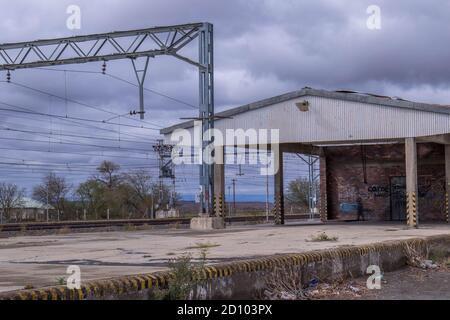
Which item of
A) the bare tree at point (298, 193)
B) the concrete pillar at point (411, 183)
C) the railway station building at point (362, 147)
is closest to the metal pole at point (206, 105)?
the railway station building at point (362, 147)

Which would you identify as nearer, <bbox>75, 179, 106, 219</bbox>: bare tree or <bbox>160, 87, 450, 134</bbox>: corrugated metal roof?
<bbox>160, 87, 450, 134</bbox>: corrugated metal roof

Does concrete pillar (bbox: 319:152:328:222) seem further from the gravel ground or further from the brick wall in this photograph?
the gravel ground

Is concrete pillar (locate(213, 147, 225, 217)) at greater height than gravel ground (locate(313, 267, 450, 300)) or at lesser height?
greater

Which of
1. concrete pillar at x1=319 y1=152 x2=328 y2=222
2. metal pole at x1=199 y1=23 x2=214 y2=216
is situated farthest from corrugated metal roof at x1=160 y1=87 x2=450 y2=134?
concrete pillar at x1=319 y1=152 x2=328 y2=222

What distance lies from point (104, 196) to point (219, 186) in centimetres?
4677

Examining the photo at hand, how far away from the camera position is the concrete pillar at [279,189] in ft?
128

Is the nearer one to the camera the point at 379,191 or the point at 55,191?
the point at 379,191

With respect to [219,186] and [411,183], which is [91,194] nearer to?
[219,186]

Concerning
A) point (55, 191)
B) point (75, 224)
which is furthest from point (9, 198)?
point (75, 224)

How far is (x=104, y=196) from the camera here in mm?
78812

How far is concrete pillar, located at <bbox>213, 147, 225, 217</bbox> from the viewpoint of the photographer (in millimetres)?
34156

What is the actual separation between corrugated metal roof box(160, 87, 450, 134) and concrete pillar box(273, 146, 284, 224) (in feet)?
18.6
